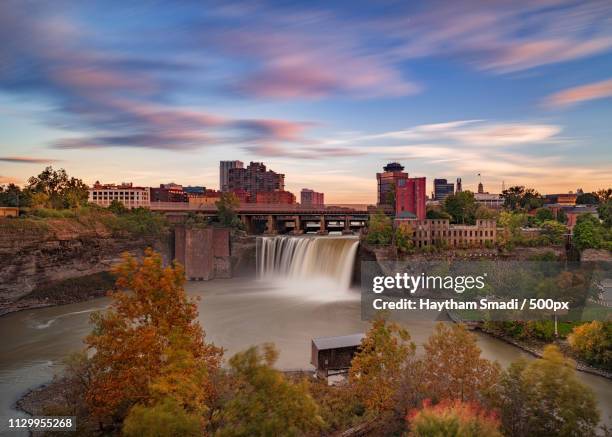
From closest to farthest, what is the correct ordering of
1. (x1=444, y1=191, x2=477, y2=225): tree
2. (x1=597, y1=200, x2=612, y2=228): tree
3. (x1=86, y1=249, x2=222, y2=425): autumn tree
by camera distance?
(x1=86, y1=249, x2=222, y2=425): autumn tree < (x1=597, y1=200, x2=612, y2=228): tree < (x1=444, y1=191, x2=477, y2=225): tree

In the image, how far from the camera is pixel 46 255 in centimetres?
4850

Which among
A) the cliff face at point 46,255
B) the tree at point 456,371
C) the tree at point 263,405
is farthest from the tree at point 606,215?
the cliff face at point 46,255

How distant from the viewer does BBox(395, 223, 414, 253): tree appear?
54.5 metres

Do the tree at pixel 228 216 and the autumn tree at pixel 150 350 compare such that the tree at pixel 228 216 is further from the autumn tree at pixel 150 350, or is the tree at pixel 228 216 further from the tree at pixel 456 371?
the tree at pixel 456 371

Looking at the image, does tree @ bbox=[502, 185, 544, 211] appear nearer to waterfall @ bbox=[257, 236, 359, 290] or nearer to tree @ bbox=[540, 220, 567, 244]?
tree @ bbox=[540, 220, 567, 244]

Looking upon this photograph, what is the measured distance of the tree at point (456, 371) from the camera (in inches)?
716

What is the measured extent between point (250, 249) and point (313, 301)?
2213cm

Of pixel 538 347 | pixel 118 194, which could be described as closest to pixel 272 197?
pixel 118 194

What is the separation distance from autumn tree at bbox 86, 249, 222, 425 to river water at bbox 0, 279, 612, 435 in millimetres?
9898

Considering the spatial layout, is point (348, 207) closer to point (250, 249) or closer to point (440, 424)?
point (250, 249)

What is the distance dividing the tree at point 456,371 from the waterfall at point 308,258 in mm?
35708

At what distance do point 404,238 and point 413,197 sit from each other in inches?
631

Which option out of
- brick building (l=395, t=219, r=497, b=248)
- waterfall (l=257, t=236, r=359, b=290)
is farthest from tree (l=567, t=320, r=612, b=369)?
waterfall (l=257, t=236, r=359, b=290)

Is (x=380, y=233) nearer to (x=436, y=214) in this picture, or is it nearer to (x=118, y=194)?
(x=436, y=214)
